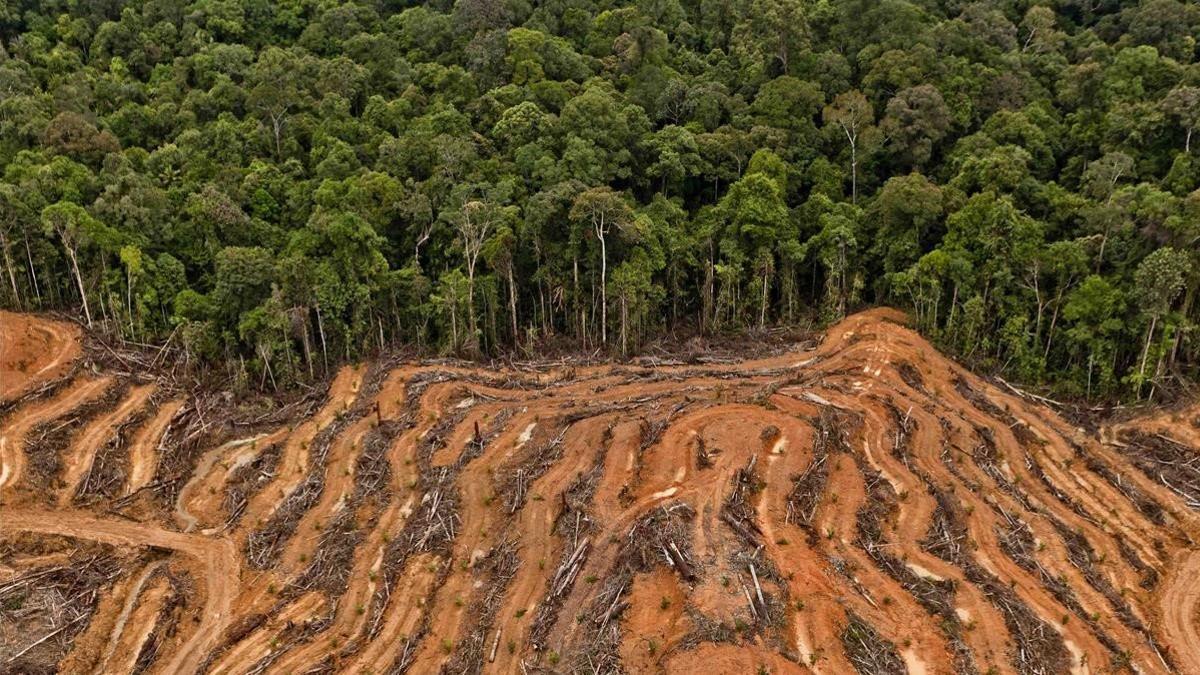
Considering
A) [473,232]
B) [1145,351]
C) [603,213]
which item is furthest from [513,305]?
[1145,351]

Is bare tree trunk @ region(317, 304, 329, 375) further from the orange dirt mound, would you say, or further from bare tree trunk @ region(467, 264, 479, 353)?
the orange dirt mound

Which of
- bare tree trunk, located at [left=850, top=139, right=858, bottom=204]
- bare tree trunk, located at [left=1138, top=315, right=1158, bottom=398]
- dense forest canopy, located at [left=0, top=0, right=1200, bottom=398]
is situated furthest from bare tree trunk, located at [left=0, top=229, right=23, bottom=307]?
bare tree trunk, located at [left=1138, top=315, right=1158, bottom=398]

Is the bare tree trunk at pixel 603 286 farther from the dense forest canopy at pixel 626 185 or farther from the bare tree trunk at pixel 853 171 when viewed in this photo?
the bare tree trunk at pixel 853 171

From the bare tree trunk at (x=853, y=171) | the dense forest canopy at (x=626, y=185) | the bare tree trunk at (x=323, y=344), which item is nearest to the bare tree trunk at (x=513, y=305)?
the dense forest canopy at (x=626, y=185)

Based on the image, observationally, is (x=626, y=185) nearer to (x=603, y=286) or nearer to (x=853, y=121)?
(x=603, y=286)

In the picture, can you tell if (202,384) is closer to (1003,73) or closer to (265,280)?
(265,280)
